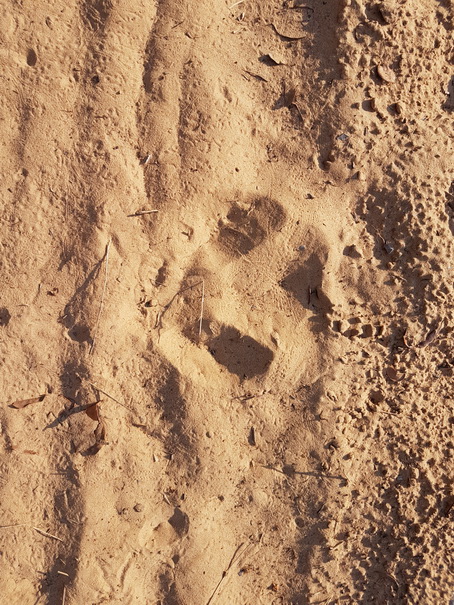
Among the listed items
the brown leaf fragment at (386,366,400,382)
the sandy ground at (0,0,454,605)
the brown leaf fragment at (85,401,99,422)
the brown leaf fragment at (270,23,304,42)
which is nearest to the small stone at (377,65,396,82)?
the sandy ground at (0,0,454,605)

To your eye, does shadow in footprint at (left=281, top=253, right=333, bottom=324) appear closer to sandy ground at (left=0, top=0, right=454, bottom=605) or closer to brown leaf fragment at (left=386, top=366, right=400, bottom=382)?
sandy ground at (left=0, top=0, right=454, bottom=605)

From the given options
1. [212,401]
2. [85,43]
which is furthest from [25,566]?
[85,43]

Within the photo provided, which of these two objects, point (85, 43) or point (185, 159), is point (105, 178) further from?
point (85, 43)

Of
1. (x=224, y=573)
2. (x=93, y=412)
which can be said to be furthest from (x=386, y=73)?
(x=224, y=573)

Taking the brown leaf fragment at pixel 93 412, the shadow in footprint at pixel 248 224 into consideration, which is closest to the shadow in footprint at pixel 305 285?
the shadow in footprint at pixel 248 224

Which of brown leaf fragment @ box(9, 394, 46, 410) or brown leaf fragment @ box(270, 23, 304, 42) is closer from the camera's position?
brown leaf fragment @ box(9, 394, 46, 410)

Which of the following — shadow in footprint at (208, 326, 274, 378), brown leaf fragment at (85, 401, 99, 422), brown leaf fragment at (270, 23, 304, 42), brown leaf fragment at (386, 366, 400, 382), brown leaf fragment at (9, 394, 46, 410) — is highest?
brown leaf fragment at (270, 23, 304, 42)

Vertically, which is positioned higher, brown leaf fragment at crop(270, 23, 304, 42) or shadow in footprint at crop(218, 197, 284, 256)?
brown leaf fragment at crop(270, 23, 304, 42)

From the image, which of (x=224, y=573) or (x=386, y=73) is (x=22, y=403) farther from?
(x=386, y=73)
